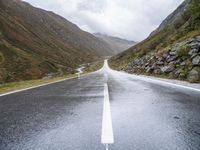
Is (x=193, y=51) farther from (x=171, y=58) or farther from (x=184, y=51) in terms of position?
(x=171, y=58)

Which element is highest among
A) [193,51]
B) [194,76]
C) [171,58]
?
[193,51]

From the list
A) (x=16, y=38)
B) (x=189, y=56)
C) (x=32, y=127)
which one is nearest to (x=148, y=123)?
(x=32, y=127)

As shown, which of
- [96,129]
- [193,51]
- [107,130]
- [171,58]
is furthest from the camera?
[171,58]

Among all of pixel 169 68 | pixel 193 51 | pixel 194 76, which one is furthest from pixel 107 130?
pixel 169 68

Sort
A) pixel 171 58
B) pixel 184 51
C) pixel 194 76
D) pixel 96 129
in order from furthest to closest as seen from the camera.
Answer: pixel 171 58, pixel 184 51, pixel 194 76, pixel 96 129

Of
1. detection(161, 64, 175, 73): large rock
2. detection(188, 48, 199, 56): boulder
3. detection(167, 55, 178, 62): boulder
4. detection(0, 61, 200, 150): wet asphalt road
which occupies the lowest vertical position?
detection(0, 61, 200, 150): wet asphalt road

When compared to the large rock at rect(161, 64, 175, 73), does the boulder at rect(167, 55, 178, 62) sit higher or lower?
higher

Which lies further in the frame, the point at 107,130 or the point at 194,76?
the point at 194,76

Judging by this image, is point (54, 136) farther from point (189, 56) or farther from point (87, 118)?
point (189, 56)

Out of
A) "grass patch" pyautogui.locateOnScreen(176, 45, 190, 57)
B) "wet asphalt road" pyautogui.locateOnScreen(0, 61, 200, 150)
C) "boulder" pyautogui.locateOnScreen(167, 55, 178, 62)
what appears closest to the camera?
"wet asphalt road" pyautogui.locateOnScreen(0, 61, 200, 150)

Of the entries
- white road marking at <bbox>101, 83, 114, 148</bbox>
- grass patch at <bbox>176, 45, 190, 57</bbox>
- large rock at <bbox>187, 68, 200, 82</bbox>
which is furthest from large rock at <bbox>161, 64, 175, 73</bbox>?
white road marking at <bbox>101, 83, 114, 148</bbox>

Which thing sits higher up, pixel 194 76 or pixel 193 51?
pixel 193 51

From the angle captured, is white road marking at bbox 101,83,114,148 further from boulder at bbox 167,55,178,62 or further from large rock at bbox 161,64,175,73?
boulder at bbox 167,55,178,62

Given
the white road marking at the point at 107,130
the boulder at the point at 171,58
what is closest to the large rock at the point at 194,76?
the boulder at the point at 171,58
